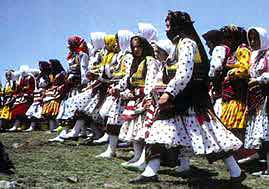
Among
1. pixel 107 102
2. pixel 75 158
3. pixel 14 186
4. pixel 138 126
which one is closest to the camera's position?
pixel 14 186

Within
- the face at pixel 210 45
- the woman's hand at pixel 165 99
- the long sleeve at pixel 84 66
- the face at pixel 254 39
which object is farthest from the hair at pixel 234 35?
the long sleeve at pixel 84 66

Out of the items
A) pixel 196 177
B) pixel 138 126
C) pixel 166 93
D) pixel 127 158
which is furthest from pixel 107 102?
pixel 166 93

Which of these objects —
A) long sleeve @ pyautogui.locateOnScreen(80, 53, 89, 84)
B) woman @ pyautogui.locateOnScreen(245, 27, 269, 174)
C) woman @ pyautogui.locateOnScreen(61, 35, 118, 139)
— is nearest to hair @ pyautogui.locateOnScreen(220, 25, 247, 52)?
woman @ pyautogui.locateOnScreen(245, 27, 269, 174)

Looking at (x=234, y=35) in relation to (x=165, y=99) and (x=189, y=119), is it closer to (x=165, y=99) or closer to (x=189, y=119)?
(x=189, y=119)

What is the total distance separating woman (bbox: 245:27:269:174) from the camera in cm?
702

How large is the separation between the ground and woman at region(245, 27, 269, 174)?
561 millimetres

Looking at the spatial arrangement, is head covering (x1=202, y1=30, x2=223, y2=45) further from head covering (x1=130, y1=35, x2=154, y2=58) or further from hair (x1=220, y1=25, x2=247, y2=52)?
head covering (x1=130, y1=35, x2=154, y2=58)

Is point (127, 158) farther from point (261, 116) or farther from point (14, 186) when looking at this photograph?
point (14, 186)

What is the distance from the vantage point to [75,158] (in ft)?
27.6

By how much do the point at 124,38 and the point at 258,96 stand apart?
130 inches

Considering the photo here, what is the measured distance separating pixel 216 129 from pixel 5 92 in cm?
1254

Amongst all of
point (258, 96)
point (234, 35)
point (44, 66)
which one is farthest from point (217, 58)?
point (44, 66)

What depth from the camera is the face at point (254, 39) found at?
24.3ft

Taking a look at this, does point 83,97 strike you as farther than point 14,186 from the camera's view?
Yes
